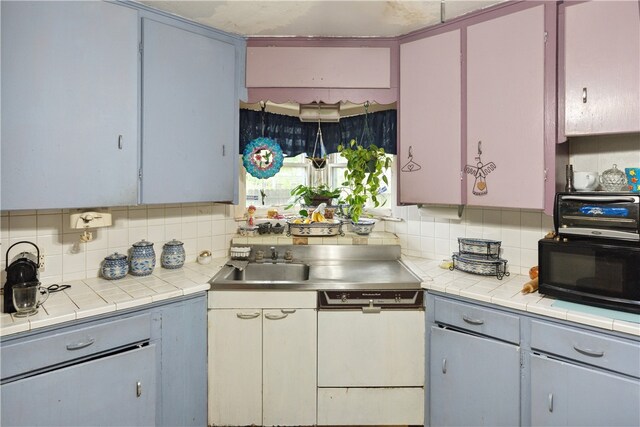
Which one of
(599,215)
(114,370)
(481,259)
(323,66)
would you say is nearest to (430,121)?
(323,66)

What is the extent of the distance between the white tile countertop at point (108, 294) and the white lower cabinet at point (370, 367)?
2.58 ft

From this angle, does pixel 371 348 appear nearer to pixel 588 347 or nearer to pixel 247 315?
pixel 247 315

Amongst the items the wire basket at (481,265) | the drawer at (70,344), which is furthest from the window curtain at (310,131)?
the drawer at (70,344)

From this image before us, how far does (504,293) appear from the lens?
1.80 metres

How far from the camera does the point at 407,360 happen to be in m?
2.01

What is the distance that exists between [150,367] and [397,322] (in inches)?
51.2

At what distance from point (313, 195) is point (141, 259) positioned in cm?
134

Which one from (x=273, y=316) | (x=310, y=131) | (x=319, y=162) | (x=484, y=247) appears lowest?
(x=273, y=316)

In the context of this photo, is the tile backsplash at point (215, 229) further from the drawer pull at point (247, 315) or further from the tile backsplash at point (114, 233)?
the drawer pull at point (247, 315)

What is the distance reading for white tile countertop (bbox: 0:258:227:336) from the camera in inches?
57.2

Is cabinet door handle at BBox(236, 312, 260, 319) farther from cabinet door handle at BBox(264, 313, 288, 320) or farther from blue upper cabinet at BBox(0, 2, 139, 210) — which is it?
blue upper cabinet at BBox(0, 2, 139, 210)

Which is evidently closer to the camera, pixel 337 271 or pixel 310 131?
pixel 337 271

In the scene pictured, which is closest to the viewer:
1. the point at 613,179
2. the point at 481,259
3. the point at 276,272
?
the point at 613,179

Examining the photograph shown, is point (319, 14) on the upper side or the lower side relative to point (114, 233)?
upper
